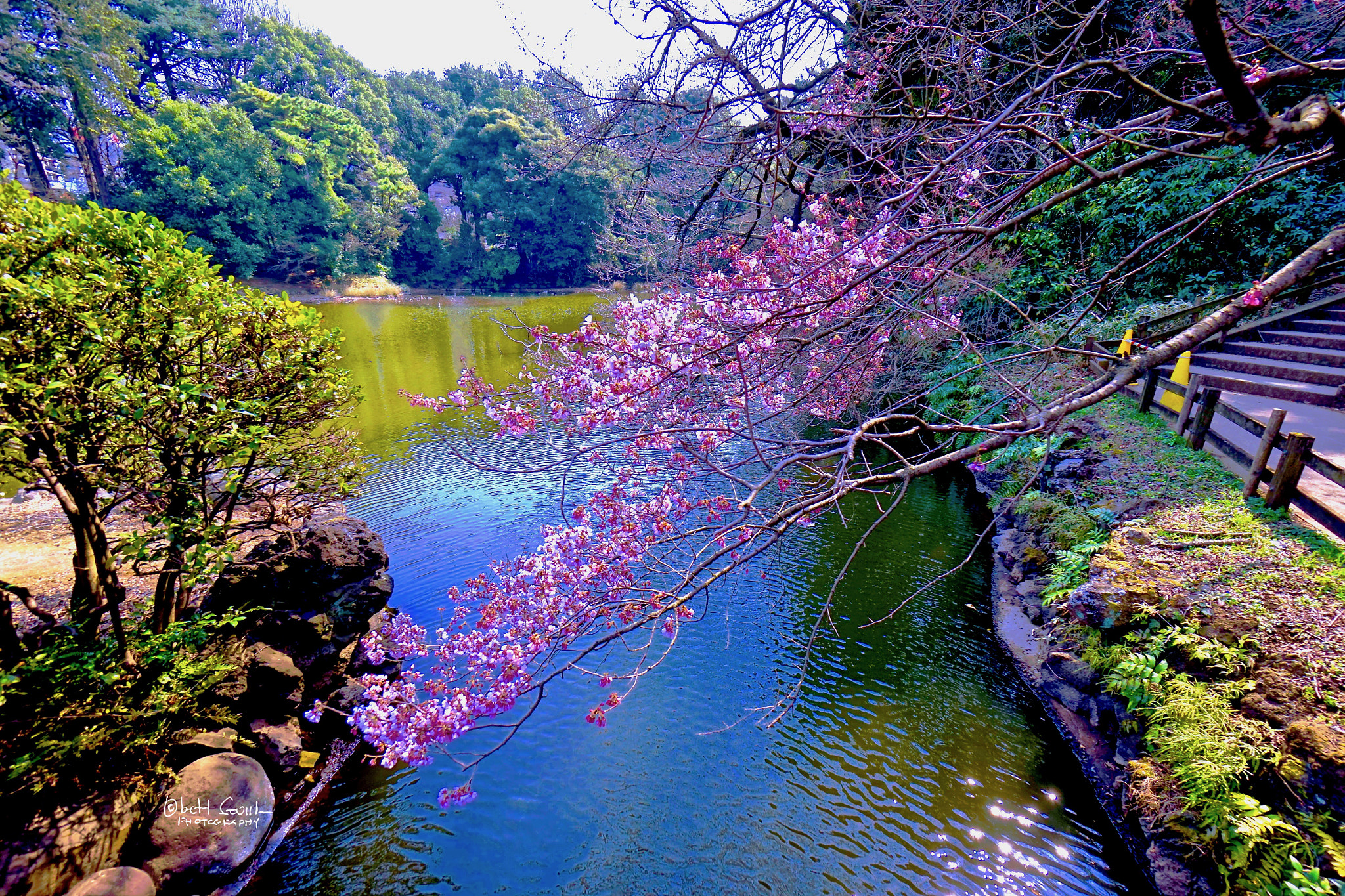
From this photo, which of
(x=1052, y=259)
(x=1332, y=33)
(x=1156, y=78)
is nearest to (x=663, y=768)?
(x=1332, y=33)

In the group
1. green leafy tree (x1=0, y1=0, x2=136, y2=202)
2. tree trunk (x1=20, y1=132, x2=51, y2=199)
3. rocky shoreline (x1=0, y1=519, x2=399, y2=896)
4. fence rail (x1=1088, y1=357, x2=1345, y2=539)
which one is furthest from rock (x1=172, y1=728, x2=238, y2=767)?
tree trunk (x1=20, y1=132, x2=51, y2=199)

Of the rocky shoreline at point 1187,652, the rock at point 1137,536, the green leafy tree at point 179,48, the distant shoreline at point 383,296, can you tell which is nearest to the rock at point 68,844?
the rocky shoreline at point 1187,652

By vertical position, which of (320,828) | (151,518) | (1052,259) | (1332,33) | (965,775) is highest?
(1332,33)

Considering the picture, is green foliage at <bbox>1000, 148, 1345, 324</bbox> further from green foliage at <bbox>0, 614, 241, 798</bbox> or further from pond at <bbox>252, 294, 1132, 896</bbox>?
green foliage at <bbox>0, 614, 241, 798</bbox>

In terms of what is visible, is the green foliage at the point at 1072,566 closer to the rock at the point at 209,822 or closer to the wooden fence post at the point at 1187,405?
the wooden fence post at the point at 1187,405

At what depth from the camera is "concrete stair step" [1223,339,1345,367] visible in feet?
20.8

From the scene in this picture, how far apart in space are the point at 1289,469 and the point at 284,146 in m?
36.6

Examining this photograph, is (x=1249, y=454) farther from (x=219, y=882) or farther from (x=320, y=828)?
(x=219, y=882)

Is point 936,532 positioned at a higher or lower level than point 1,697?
lower

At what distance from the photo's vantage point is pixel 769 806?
14.4ft

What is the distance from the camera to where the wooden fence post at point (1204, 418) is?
585cm

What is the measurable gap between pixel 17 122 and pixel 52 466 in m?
32.8

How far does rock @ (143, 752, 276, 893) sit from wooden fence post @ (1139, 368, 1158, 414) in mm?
10151

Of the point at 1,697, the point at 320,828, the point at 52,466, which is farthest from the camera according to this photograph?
the point at 320,828
